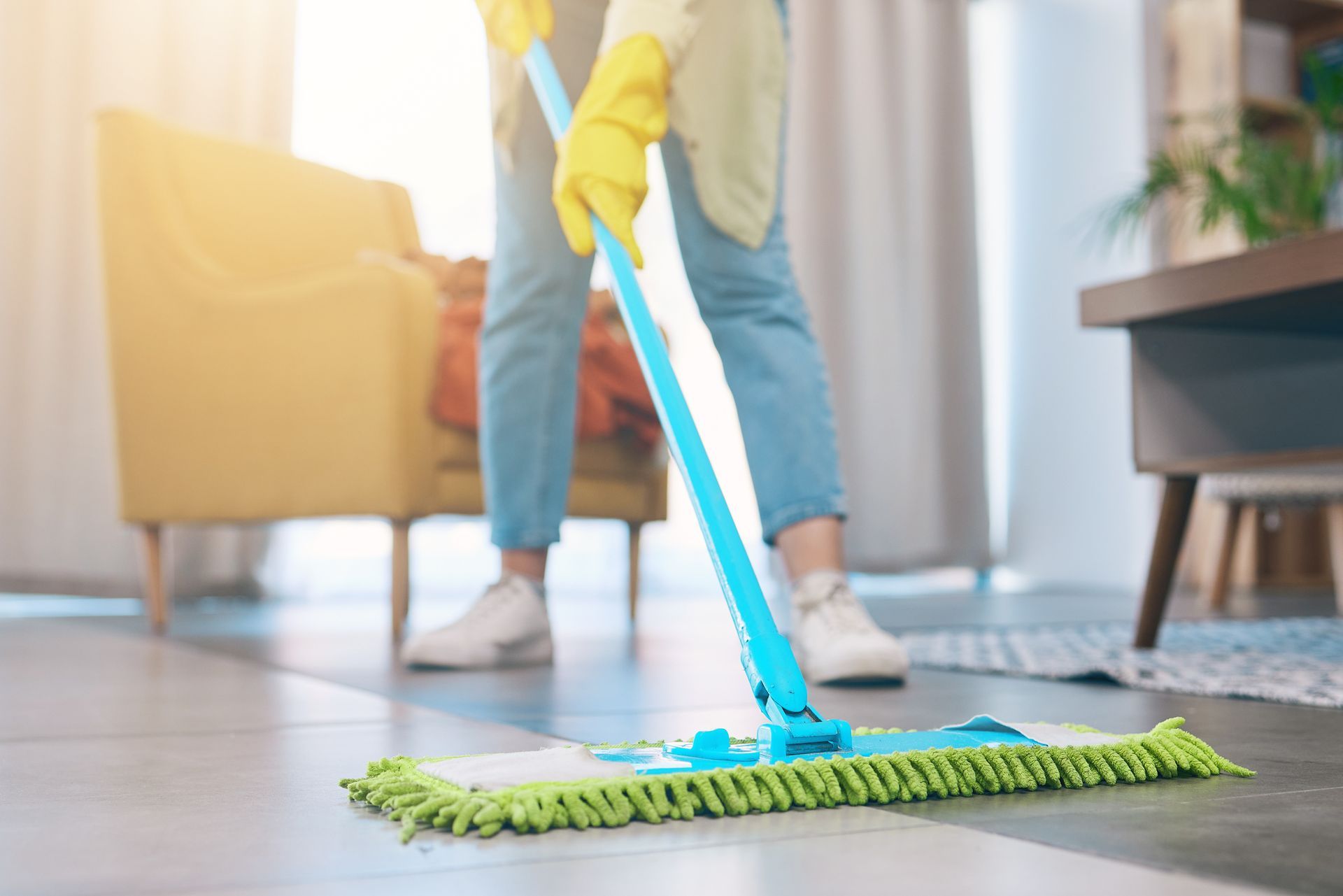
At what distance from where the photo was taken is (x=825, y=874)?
0.46 m

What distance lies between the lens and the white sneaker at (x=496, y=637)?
1.33 metres

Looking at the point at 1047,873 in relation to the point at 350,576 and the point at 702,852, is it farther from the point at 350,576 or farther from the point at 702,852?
the point at 350,576

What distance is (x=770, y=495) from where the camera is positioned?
127 centimetres

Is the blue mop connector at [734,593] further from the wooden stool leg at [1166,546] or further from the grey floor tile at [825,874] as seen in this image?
the wooden stool leg at [1166,546]

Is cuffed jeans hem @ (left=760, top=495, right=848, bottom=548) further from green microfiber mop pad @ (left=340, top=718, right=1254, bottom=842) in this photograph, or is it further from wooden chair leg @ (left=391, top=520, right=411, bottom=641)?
wooden chair leg @ (left=391, top=520, right=411, bottom=641)

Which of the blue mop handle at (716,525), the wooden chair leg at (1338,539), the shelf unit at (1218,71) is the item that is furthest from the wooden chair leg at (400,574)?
the shelf unit at (1218,71)

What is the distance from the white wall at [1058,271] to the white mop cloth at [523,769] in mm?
3466

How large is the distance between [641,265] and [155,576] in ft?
4.62

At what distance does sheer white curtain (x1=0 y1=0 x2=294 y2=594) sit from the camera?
2.91m

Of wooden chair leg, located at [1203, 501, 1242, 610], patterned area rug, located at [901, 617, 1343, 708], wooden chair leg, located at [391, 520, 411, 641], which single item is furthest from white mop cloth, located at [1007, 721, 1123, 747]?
wooden chair leg, located at [1203, 501, 1242, 610]

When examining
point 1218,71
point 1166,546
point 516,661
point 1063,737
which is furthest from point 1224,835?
point 1218,71

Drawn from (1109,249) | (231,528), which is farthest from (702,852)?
(1109,249)

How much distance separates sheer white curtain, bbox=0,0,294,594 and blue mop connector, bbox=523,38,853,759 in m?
2.38

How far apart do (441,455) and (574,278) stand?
617 mm
